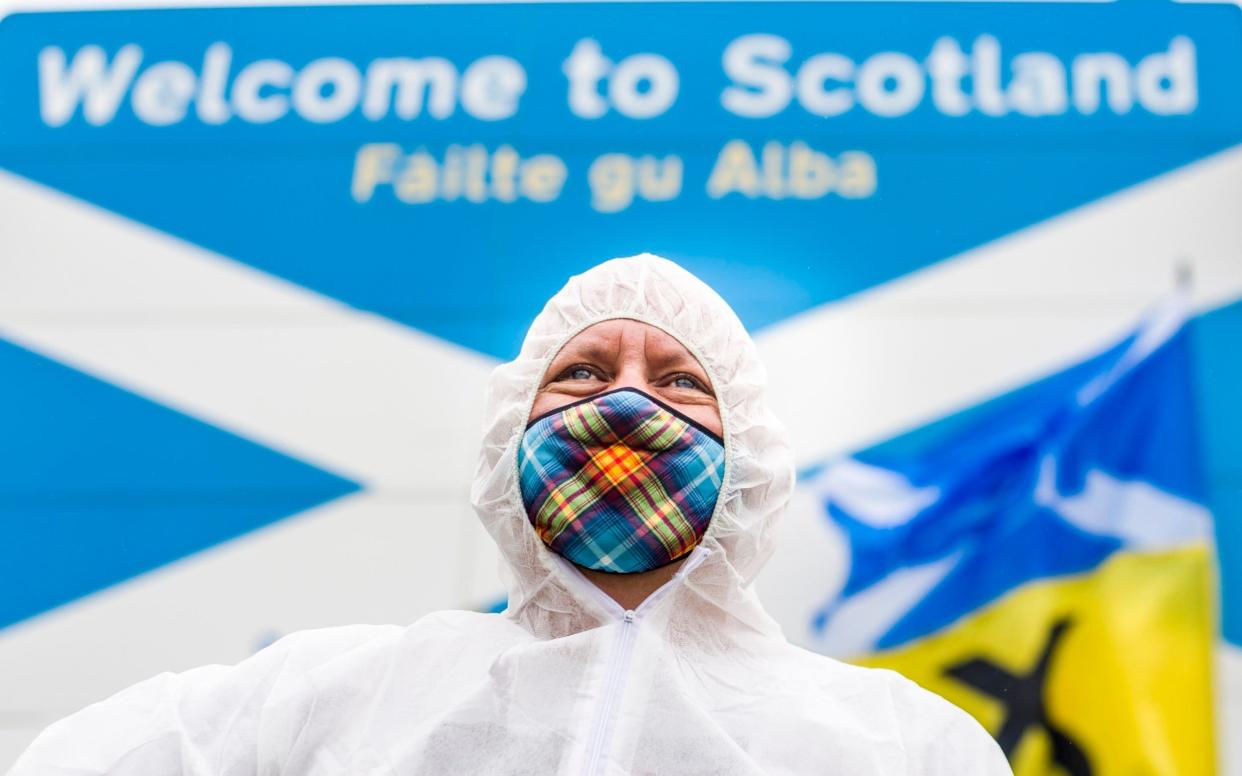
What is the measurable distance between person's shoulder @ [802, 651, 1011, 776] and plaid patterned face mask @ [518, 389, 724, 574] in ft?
0.95

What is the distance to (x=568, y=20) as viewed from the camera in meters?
3.65

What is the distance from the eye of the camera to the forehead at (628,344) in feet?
5.77

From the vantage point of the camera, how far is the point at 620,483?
5.23 feet

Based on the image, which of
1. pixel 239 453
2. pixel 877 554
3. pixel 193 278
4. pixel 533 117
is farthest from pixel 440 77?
pixel 877 554

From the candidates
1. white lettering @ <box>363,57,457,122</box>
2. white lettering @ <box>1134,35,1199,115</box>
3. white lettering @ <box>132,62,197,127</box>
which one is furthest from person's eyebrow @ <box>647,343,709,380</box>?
white lettering @ <box>132,62,197,127</box>

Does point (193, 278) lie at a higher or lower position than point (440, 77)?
lower

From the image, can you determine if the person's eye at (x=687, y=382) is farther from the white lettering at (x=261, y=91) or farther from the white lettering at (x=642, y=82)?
the white lettering at (x=261, y=91)

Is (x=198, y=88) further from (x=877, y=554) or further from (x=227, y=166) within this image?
(x=877, y=554)

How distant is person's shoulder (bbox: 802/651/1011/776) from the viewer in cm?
151

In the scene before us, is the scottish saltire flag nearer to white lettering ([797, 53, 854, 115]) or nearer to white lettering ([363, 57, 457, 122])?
white lettering ([797, 53, 854, 115])

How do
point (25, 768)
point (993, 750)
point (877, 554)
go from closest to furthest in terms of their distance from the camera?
1. point (25, 768)
2. point (993, 750)
3. point (877, 554)

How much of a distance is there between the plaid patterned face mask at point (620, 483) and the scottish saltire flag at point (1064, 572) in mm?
1256

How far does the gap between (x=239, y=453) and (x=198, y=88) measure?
123 cm

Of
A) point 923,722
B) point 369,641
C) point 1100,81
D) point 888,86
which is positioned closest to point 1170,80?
point 1100,81
